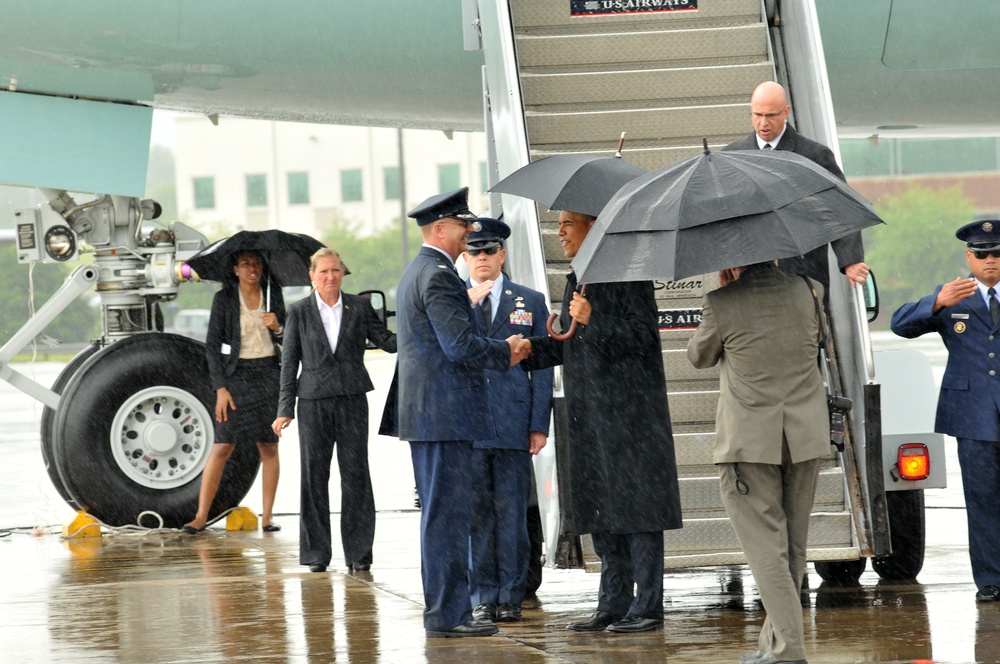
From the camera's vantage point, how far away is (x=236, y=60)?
9164 mm

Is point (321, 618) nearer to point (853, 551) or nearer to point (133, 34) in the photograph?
point (853, 551)

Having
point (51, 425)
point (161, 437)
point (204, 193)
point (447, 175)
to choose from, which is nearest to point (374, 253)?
point (447, 175)

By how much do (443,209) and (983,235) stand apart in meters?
2.34

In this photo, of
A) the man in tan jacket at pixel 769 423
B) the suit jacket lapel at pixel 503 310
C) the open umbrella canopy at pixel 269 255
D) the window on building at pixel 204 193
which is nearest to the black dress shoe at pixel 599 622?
the man in tan jacket at pixel 769 423

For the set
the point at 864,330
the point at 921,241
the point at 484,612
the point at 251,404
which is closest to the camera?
the point at 484,612

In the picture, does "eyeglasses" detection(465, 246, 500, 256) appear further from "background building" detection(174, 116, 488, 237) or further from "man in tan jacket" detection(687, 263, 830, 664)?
"background building" detection(174, 116, 488, 237)

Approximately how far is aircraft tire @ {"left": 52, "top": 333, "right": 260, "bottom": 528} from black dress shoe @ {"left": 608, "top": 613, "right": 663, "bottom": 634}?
4253 mm

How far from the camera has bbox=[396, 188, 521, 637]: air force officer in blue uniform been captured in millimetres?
5164

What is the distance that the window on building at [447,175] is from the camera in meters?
57.1

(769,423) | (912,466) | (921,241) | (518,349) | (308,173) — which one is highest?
(308,173)

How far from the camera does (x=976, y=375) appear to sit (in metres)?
5.94

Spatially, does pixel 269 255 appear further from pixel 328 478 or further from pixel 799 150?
pixel 799 150

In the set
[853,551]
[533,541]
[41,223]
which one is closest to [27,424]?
[41,223]

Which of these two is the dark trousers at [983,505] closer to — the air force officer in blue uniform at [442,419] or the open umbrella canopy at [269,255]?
the air force officer in blue uniform at [442,419]
